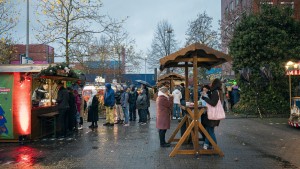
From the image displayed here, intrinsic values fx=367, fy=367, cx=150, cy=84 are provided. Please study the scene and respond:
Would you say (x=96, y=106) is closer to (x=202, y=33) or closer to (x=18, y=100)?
(x=18, y=100)

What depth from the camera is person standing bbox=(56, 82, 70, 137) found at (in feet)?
40.8

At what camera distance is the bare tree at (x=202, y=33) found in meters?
41.5

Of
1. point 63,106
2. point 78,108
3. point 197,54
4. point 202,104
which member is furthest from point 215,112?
point 78,108

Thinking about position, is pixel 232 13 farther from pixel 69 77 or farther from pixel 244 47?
pixel 69 77

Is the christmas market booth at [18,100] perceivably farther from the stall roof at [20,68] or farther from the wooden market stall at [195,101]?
the wooden market stall at [195,101]

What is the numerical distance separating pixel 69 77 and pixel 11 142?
3.44 metres

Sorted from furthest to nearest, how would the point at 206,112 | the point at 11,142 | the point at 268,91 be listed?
the point at 268,91 < the point at 11,142 < the point at 206,112

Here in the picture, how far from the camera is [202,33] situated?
41844 millimetres

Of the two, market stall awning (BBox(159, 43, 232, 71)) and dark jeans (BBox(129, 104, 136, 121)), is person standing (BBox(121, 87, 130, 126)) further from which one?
market stall awning (BBox(159, 43, 232, 71))

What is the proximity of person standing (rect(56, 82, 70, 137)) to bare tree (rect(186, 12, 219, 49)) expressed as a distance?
30.0 meters

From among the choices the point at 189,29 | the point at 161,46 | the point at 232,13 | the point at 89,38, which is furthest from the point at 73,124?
the point at 161,46

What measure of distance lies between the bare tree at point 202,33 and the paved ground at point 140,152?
2895cm

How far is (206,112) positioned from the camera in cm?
941

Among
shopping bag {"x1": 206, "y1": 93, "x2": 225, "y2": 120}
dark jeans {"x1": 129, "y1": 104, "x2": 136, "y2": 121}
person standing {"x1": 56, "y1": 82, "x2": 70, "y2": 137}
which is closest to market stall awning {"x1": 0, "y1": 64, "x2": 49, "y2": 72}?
person standing {"x1": 56, "y1": 82, "x2": 70, "y2": 137}
